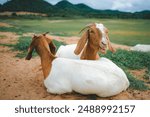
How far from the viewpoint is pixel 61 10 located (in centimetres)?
2603

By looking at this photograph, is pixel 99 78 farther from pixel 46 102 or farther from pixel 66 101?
pixel 46 102

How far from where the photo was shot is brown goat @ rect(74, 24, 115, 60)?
5959mm

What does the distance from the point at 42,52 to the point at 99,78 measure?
5.14 ft

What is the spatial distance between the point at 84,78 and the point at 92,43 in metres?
1.00

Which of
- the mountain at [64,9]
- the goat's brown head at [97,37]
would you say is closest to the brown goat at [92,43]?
the goat's brown head at [97,37]

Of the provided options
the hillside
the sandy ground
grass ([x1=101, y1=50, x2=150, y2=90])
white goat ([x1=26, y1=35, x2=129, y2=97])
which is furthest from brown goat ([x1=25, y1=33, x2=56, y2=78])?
the hillside

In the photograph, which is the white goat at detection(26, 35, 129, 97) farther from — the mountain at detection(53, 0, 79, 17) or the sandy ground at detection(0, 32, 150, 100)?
the mountain at detection(53, 0, 79, 17)

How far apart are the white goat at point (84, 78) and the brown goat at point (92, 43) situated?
0.34 metres

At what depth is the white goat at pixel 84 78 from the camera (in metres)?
5.54

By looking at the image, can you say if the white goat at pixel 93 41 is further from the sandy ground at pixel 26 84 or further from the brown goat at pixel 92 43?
the sandy ground at pixel 26 84

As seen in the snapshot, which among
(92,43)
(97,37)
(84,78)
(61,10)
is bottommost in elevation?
(84,78)

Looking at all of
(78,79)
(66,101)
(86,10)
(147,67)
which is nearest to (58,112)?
(66,101)

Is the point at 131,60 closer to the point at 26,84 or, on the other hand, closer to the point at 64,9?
the point at 26,84

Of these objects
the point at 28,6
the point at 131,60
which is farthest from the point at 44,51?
the point at 28,6
